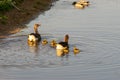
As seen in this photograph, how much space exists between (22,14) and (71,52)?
10.4 metres

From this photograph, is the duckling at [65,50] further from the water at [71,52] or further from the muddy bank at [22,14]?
the muddy bank at [22,14]

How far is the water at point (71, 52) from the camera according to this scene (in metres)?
18.2

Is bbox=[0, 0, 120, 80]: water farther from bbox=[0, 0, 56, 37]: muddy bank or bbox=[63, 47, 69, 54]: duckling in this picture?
bbox=[0, 0, 56, 37]: muddy bank

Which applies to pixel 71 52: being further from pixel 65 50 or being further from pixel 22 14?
pixel 22 14

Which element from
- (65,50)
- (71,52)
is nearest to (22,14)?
(65,50)

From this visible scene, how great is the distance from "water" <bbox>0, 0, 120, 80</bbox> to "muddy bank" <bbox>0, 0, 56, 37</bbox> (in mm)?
577

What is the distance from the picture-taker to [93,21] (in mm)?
29641

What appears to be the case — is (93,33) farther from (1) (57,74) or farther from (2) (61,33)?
(1) (57,74)

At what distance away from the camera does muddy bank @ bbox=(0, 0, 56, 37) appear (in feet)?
90.1

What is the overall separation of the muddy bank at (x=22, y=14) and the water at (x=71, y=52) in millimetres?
577

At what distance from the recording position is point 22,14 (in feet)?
105

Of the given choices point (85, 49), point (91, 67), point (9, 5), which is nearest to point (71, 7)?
point (9, 5)

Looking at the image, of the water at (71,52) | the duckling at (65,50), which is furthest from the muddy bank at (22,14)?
the duckling at (65,50)

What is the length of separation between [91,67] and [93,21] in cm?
1088
